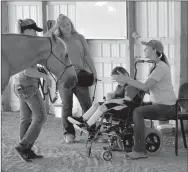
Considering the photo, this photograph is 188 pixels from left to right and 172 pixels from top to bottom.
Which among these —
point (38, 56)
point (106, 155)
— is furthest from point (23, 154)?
point (38, 56)

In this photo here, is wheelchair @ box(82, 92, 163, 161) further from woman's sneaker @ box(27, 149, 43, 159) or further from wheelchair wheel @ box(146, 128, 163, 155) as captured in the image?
woman's sneaker @ box(27, 149, 43, 159)

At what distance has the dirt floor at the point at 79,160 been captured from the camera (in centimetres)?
450

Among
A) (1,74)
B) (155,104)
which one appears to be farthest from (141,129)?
(1,74)

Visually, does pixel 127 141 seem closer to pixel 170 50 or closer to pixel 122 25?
pixel 170 50

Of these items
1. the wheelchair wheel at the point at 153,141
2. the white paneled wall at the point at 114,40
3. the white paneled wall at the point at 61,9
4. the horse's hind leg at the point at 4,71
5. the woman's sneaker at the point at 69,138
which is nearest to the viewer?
the horse's hind leg at the point at 4,71

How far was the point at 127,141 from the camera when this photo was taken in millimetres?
5117

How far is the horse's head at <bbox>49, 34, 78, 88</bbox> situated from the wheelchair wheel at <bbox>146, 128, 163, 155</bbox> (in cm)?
143

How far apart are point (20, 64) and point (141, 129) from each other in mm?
1545

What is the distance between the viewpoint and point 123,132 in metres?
5.00

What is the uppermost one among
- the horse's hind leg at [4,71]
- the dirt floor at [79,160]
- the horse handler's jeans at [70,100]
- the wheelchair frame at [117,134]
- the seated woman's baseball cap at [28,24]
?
the seated woman's baseball cap at [28,24]

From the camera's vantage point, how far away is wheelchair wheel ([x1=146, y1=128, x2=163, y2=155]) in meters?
5.00

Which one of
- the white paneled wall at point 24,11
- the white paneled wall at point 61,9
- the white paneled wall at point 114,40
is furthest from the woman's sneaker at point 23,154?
the white paneled wall at point 24,11

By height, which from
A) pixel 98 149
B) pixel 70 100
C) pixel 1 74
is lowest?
pixel 98 149

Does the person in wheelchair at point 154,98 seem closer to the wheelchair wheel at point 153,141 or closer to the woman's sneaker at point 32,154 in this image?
the wheelchair wheel at point 153,141
